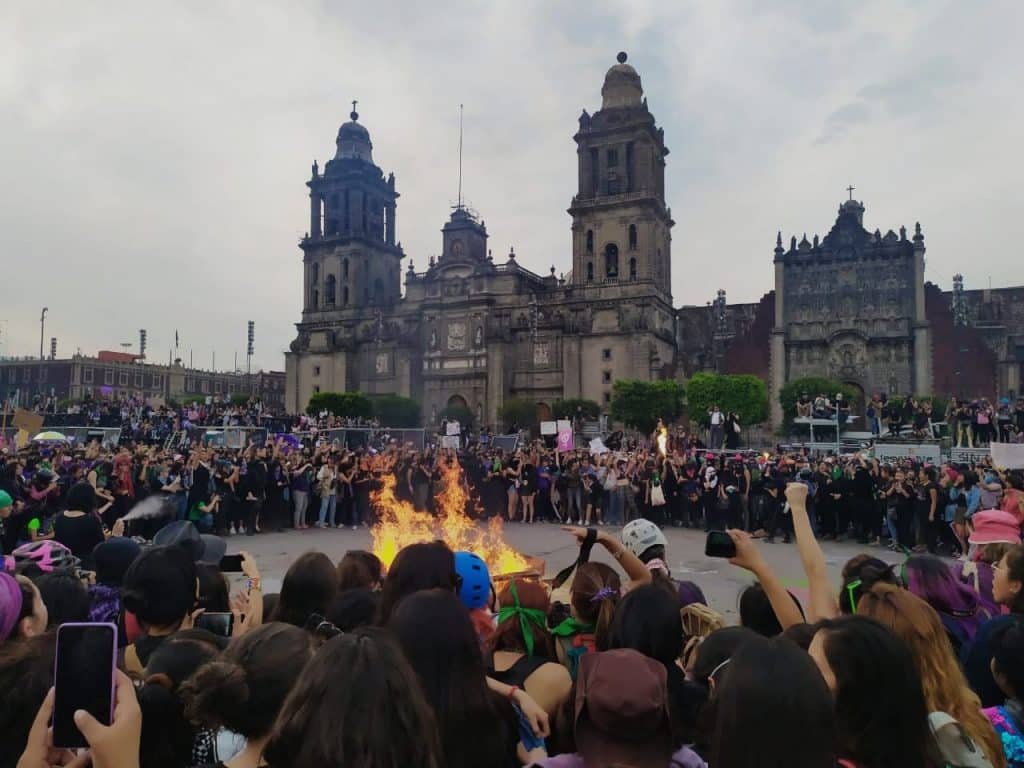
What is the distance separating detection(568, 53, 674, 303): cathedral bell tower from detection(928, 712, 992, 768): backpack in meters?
59.6

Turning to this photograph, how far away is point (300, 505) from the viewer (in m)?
18.8

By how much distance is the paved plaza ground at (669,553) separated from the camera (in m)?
11.7

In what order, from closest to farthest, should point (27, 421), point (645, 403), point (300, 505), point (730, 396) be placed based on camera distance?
1. point (300, 505)
2. point (27, 421)
3. point (730, 396)
4. point (645, 403)

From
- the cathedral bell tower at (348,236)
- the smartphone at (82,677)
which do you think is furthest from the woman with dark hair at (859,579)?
the cathedral bell tower at (348,236)

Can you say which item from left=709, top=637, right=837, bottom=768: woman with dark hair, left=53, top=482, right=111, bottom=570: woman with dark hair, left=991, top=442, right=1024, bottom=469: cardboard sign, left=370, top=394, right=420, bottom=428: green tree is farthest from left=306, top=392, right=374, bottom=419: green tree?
left=709, top=637, right=837, bottom=768: woman with dark hair

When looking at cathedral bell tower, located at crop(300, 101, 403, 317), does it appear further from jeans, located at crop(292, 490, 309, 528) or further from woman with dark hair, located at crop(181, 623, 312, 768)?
woman with dark hair, located at crop(181, 623, 312, 768)

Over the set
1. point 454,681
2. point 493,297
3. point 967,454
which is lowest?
point 454,681

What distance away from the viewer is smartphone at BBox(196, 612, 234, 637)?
4.41 metres

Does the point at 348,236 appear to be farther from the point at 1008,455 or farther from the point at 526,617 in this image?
the point at 526,617

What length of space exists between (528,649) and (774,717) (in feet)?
5.83

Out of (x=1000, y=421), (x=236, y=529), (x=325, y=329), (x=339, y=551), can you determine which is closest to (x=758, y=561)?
(x=339, y=551)

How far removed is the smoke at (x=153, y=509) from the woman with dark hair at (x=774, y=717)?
39.1ft

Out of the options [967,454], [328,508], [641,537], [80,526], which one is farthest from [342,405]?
[641,537]

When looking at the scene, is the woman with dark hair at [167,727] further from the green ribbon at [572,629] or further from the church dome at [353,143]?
the church dome at [353,143]
